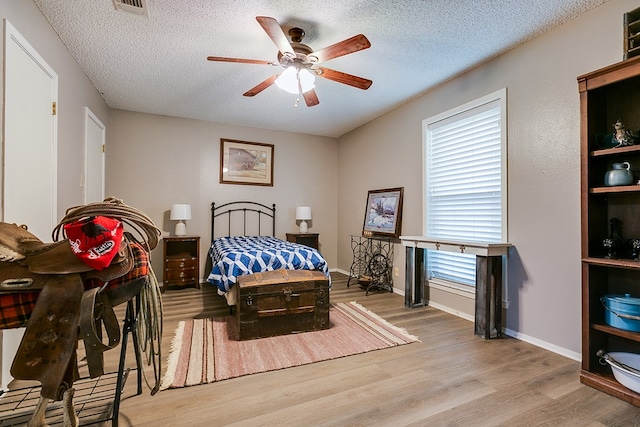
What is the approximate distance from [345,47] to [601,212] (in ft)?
7.05

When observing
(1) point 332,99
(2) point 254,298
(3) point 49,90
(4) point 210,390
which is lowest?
(4) point 210,390

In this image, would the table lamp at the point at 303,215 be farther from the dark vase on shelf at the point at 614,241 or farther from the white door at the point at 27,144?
the dark vase on shelf at the point at 614,241

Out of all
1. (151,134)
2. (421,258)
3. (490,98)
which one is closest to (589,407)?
(421,258)

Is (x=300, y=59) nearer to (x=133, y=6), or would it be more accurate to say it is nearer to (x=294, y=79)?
(x=294, y=79)

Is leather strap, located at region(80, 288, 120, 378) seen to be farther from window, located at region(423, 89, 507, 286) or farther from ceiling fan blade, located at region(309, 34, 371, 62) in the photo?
window, located at region(423, 89, 507, 286)

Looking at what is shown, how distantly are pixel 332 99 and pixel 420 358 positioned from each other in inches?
126

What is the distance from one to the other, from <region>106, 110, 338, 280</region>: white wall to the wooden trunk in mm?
2568

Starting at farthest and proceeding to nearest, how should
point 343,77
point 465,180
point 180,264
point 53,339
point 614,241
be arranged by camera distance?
1. point 180,264
2. point 465,180
3. point 343,77
4. point 614,241
5. point 53,339

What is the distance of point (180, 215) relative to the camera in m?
4.32

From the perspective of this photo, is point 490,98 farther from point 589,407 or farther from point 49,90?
point 49,90

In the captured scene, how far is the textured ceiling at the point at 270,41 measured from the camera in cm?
220

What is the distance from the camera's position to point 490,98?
2.94 meters

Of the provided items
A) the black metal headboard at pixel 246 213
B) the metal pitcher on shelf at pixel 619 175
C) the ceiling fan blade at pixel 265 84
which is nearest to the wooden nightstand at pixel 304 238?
the black metal headboard at pixel 246 213

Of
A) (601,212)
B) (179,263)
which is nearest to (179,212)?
(179,263)
